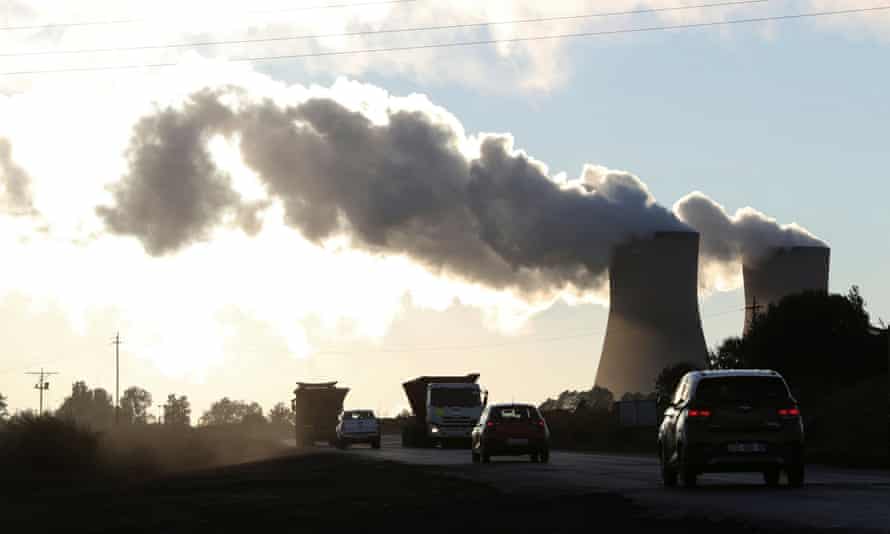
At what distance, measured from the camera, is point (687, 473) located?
2481cm

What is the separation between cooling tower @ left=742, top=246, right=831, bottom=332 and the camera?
9738 cm

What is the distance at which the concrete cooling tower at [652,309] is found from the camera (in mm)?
85125

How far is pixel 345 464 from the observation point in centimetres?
3962

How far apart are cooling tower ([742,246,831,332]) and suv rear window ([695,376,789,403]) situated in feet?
243

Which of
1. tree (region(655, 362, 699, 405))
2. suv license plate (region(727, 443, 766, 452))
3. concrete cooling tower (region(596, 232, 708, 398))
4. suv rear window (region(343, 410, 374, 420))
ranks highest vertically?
concrete cooling tower (region(596, 232, 708, 398))

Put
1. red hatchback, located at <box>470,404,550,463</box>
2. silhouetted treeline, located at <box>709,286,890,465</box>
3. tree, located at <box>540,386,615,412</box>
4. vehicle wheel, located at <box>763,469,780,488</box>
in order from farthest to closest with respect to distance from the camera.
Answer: tree, located at <box>540,386,615,412</box>, silhouetted treeline, located at <box>709,286,890,465</box>, red hatchback, located at <box>470,404,550,463</box>, vehicle wheel, located at <box>763,469,780,488</box>

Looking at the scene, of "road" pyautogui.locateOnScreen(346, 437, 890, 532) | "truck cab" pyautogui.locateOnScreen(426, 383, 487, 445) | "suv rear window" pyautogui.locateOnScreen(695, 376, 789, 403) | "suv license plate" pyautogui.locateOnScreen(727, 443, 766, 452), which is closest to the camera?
"road" pyautogui.locateOnScreen(346, 437, 890, 532)

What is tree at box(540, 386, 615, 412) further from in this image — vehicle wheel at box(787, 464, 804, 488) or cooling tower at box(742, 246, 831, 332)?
vehicle wheel at box(787, 464, 804, 488)

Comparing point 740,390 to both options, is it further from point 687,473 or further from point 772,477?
point 772,477

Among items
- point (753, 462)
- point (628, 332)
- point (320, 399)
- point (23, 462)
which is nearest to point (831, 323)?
point (628, 332)

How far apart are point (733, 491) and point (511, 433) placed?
1848 cm

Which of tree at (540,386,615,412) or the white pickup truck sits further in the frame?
tree at (540,386,615,412)

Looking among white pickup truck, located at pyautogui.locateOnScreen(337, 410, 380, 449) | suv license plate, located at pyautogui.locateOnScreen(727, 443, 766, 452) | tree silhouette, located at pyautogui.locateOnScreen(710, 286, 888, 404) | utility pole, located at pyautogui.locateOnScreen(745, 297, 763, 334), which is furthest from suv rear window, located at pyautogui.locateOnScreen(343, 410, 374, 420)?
suv license plate, located at pyautogui.locateOnScreen(727, 443, 766, 452)

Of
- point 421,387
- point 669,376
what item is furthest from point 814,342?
point 421,387
